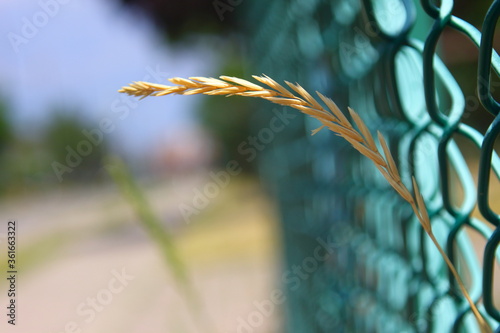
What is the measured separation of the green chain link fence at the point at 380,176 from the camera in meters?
0.29

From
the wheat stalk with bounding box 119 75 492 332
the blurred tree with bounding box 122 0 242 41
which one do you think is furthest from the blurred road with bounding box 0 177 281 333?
the blurred tree with bounding box 122 0 242 41

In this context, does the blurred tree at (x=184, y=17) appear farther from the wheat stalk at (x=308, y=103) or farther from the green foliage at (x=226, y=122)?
the green foliage at (x=226, y=122)

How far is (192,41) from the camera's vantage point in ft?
7.54

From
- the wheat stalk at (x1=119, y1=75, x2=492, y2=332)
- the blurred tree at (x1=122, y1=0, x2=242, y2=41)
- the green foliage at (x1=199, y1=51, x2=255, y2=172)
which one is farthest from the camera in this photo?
the green foliage at (x1=199, y1=51, x2=255, y2=172)

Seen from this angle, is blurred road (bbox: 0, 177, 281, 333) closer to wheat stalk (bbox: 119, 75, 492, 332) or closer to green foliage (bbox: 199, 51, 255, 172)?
wheat stalk (bbox: 119, 75, 492, 332)

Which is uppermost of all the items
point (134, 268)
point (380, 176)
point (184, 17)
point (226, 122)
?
point (226, 122)

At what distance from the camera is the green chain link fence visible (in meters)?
0.29

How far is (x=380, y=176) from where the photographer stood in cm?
57

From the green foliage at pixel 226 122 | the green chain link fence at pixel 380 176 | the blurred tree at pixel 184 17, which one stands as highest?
the green foliage at pixel 226 122

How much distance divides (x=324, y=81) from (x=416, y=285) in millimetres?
398

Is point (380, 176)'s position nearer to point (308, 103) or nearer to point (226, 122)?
point (308, 103)

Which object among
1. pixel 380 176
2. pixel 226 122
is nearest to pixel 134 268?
pixel 380 176

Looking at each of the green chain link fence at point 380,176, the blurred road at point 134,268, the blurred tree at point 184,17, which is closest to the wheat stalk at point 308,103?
the green chain link fence at point 380,176

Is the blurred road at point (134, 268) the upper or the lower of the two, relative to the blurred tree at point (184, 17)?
lower
